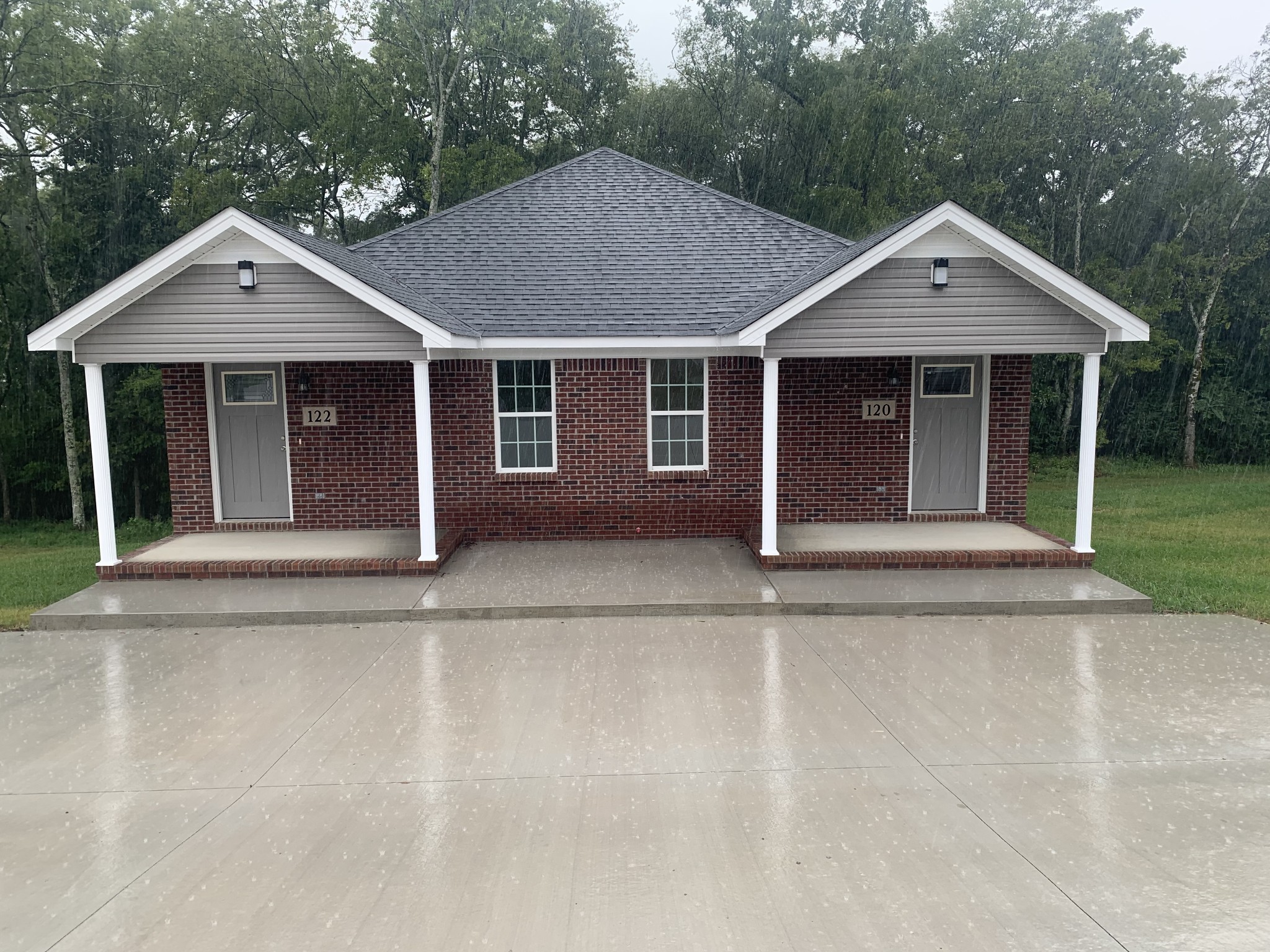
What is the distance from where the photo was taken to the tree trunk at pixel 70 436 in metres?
21.7

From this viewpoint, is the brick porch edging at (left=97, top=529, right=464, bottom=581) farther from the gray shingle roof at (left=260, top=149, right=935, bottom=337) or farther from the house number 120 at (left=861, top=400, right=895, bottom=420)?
the house number 120 at (left=861, top=400, right=895, bottom=420)

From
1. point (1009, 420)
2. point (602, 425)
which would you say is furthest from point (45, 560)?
point (1009, 420)

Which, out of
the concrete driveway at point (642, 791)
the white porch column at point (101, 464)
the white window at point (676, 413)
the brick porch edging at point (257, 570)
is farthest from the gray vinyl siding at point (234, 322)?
the white window at point (676, 413)

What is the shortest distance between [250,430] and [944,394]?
8827 millimetres

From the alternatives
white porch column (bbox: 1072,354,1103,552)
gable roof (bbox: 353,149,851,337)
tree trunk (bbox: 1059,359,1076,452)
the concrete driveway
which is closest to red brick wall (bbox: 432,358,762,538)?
gable roof (bbox: 353,149,851,337)

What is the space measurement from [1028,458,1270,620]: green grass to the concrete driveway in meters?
1.46

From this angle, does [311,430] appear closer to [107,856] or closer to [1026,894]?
[107,856]

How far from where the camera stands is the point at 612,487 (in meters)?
11.5

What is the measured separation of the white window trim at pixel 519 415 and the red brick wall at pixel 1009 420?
18.0 feet

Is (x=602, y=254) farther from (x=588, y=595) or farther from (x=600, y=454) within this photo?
(x=588, y=595)

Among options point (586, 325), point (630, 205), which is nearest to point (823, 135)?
point (630, 205)

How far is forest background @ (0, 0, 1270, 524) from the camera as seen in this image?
2252cm

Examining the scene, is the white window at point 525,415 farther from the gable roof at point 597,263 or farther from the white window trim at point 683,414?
the white window trim at point 683,414

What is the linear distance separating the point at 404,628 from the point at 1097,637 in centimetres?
594
